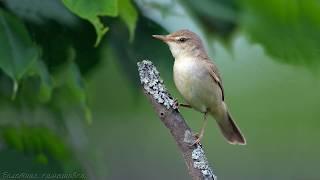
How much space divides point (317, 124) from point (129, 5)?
78cm

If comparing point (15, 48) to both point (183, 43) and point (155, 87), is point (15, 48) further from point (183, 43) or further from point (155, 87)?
point (155, 87)

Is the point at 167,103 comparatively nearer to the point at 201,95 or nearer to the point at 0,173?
the point at 201,95

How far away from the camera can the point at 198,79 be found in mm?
1502

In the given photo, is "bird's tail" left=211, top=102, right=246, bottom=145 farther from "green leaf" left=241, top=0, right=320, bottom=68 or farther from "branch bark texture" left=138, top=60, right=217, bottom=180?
"branch bark texture" left=138, top=60, right=217, bottom=180

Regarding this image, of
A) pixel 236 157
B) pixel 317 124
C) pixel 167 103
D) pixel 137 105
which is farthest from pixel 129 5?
pixel 236 157

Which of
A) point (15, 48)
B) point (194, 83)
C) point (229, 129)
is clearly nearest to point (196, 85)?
point (194, 83)

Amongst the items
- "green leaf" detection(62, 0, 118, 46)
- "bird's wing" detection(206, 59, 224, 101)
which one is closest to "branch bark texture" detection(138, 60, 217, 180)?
"green leaf" detection(62, 0, 118, 46)

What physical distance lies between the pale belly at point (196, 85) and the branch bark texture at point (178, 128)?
0.31 meters

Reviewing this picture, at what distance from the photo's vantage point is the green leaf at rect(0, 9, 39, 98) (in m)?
1.50

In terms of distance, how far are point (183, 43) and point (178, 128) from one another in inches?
17.6

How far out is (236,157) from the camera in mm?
2695

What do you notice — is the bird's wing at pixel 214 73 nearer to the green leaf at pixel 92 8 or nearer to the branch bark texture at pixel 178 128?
the green leaf at pixel 92 8

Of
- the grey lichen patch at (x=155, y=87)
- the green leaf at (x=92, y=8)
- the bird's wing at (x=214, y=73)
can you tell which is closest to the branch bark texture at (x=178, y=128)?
the grey lichen patch at (x=155, y=87)

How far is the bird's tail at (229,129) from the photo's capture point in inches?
63.4
